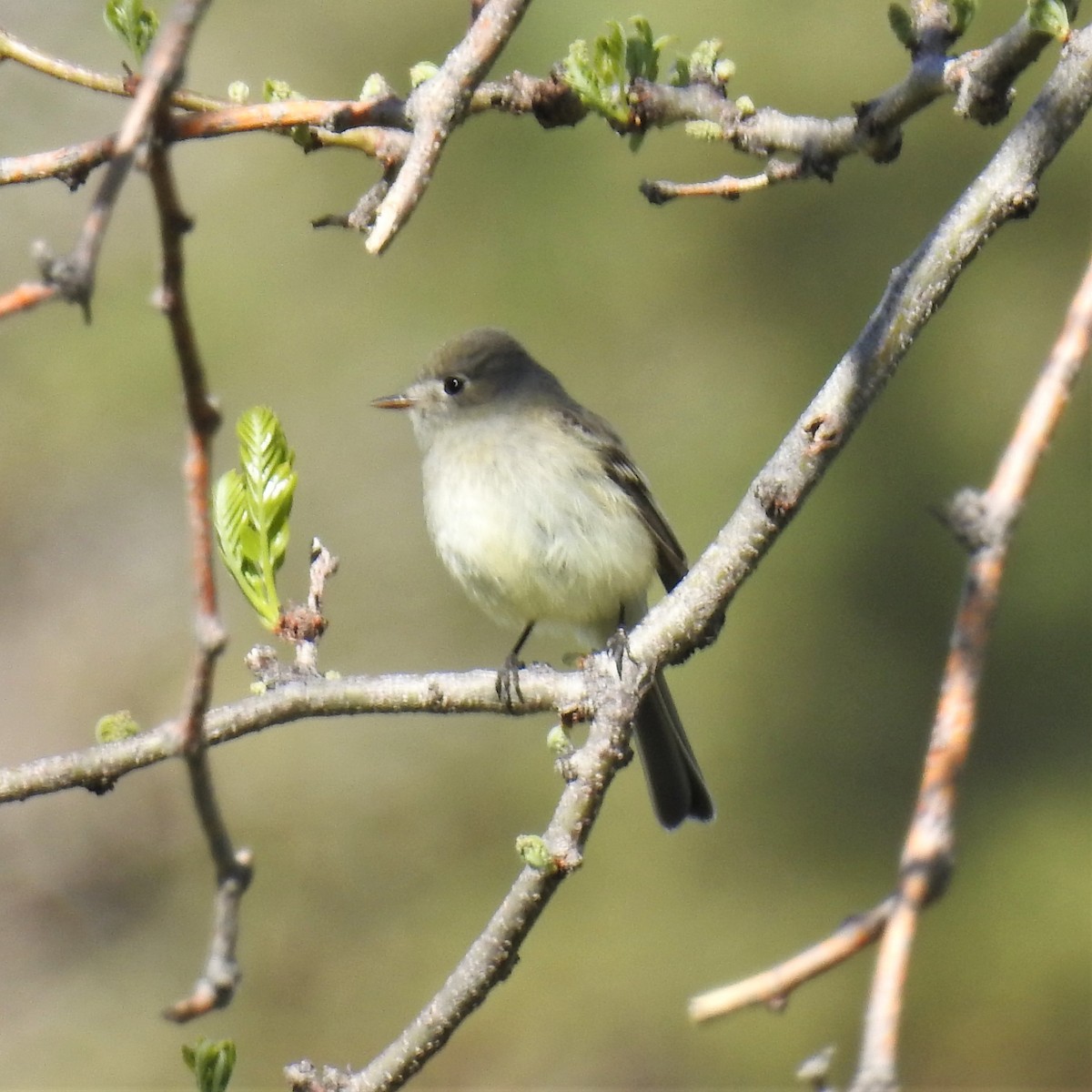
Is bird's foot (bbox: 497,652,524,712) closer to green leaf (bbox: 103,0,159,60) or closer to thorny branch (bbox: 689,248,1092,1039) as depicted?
green leaf (bbox: 103,0,159,60)

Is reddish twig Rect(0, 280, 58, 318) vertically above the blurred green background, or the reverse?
the blurred green background

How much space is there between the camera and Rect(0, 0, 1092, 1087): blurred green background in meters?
6.66

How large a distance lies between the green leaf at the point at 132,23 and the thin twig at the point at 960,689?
1.78 meters

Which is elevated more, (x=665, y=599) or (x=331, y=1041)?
(x=331, y=1041)

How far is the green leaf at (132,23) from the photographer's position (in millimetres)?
2410

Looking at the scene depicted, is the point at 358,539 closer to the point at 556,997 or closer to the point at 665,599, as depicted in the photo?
the point at 556,997

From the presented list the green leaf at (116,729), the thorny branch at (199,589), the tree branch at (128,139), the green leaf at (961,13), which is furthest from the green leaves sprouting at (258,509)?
the green leaf at (961,13)

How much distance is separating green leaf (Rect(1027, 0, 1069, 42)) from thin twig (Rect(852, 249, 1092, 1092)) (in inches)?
44.4

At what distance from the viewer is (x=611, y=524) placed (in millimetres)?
4578

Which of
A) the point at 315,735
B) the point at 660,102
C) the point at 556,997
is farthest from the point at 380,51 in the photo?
the point at 660,102

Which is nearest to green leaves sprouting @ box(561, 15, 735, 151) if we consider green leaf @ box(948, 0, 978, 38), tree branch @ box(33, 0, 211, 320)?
green leaf @ box(948, 0, 978, 38)

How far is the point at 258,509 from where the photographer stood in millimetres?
2480

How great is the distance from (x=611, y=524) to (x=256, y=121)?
8.86ft

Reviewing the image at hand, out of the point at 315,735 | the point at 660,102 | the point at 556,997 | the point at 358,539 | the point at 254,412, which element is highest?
the point at 358,539
